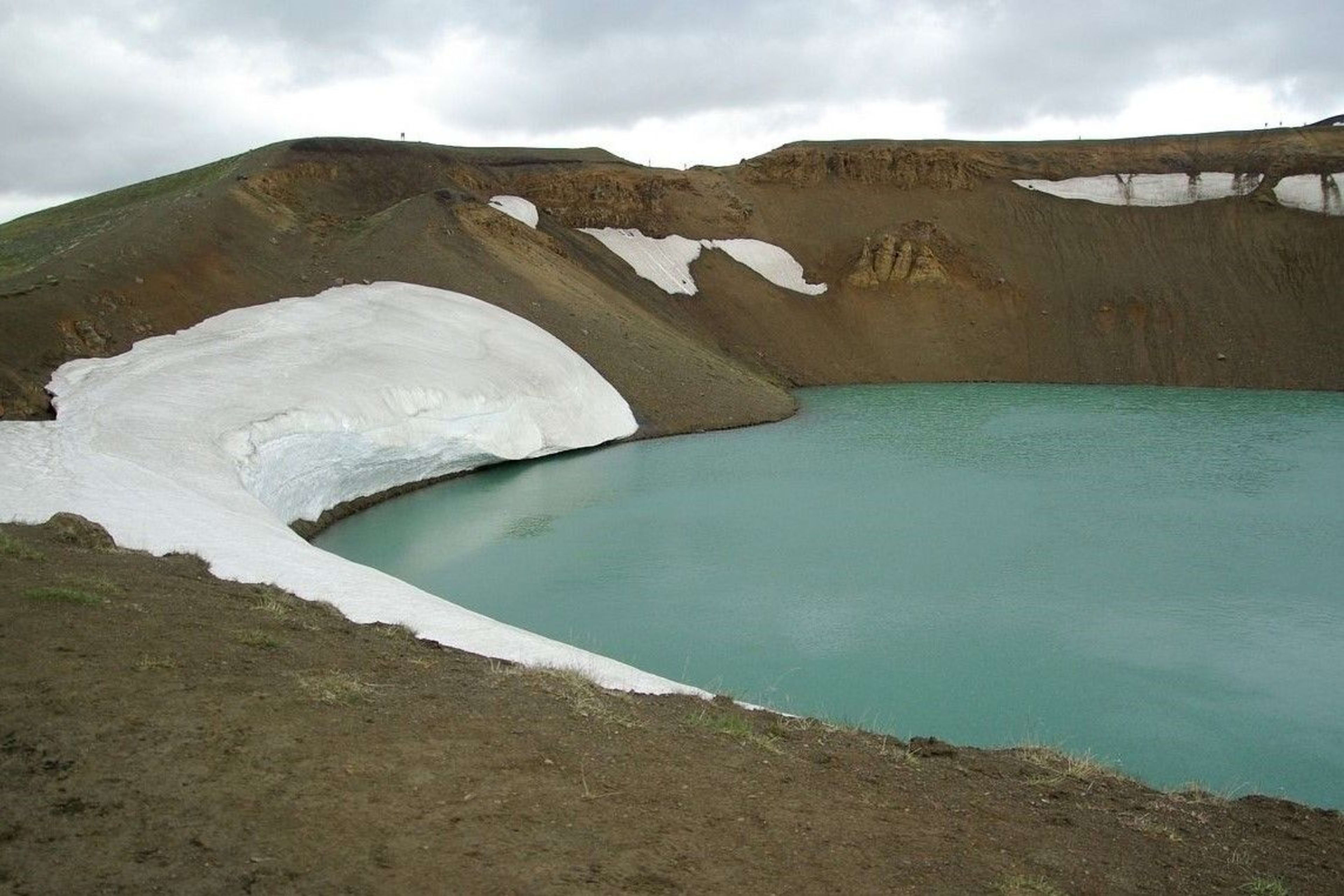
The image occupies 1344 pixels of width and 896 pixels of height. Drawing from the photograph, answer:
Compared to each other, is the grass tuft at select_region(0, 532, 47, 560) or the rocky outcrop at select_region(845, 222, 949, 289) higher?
the rocky outcrop at select_region(845, 222, 949, 289)

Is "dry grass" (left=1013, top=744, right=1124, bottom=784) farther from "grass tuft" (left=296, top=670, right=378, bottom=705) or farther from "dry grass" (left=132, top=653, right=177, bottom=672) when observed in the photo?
"dry grass" (left=132, top=653, right=177, bottom=672)

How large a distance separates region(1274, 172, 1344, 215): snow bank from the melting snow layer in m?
21.6

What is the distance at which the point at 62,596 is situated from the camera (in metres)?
7.32

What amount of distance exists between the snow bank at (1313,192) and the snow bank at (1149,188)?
1.28m

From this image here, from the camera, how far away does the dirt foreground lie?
4590mm

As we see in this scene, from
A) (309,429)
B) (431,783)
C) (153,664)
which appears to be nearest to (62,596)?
(153,664)

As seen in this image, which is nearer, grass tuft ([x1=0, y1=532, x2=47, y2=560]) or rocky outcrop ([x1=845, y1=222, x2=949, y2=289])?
grass tuft ([x1=0, y1=532, x2=47, y2=560])

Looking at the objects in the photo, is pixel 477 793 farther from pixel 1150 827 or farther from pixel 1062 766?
pixel 1062 766

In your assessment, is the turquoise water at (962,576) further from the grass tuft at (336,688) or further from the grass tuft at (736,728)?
the grass tuft at (336,688)

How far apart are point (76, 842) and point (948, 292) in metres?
45.3

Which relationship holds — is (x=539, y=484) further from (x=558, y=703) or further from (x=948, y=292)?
(x=948, y=292)

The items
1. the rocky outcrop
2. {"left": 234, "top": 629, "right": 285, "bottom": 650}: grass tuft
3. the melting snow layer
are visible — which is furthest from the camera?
the rocky outcrop

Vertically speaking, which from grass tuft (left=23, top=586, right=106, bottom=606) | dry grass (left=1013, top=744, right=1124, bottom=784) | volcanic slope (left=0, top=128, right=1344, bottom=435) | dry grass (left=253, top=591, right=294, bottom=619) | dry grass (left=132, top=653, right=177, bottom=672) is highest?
volcanic slope (left=0, top=128, right=1344, bottom=435)

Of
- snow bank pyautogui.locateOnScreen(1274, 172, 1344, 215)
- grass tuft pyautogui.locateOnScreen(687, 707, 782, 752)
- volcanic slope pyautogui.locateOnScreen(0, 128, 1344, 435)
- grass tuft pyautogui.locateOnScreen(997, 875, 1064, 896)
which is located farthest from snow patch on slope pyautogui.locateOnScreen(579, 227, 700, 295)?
grass tuft pyautogui.locateOnScreen(997, 875, 1064, 896)
